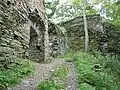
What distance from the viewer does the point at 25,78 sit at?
6.14 meters

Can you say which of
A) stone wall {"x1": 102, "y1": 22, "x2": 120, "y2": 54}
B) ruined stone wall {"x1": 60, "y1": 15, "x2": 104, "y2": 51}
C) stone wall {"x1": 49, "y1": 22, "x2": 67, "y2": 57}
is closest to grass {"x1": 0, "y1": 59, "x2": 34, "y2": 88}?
stone wall {"x1": 49, "y1": 22, "x2": 67, "y2": 57}

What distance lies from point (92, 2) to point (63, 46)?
9.25 metres

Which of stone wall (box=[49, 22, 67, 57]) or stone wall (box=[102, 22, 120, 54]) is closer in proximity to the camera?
stone wall (box=[49, 22, 67, 57])

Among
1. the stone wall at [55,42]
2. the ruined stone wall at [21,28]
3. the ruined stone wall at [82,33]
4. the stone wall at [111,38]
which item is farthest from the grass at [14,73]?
the stone wall at [111,38]

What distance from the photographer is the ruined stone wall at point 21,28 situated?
609cm

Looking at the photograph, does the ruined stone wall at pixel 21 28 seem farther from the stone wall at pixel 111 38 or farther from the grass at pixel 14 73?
the stone wall at pixel 111 38

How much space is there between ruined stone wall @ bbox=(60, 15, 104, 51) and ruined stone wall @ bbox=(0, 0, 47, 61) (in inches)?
225

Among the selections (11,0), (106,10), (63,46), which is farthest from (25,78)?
(106,10)

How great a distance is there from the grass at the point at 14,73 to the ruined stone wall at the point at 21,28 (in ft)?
1.24

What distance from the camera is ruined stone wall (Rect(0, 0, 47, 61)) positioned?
6086 millimetres

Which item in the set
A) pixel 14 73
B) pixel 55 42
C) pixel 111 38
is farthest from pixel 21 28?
pixel 111 38

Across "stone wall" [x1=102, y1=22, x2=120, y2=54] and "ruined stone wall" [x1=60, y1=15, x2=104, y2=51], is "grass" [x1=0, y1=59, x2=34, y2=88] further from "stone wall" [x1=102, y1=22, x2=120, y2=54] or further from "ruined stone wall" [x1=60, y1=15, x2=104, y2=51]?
"stone wall" [x1=102, y1=22, x2=120, y2=54]

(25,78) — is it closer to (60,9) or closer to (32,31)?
(32,31)

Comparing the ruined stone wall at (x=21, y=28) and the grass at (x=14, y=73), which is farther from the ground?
the ruined stone wall at (x=21, y=28)
